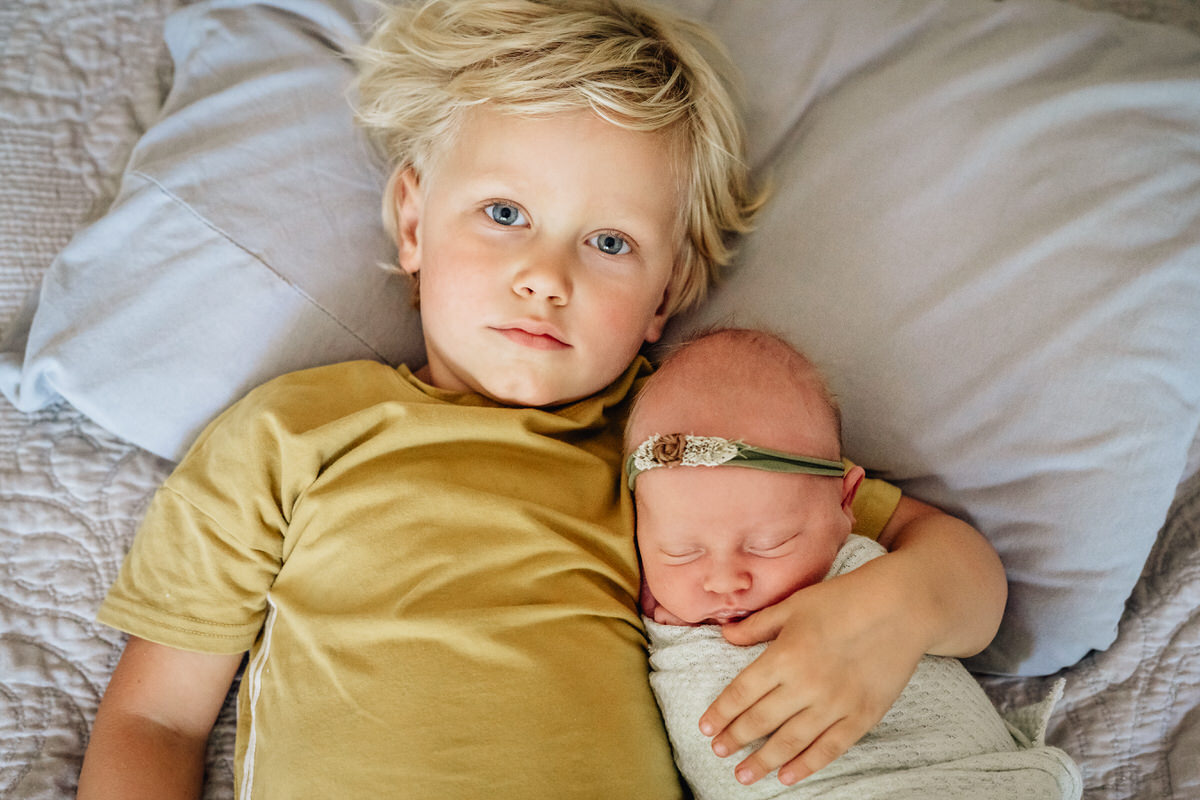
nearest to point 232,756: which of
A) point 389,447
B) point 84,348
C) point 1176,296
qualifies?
point 389,447

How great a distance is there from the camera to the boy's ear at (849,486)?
46.3 inches

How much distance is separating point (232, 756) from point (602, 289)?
85 cm

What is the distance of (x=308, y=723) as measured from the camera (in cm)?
109

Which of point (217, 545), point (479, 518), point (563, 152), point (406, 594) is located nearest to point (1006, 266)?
point (563, 152)

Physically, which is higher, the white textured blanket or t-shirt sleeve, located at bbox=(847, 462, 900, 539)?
t-shirt sleeve, located at bbox=(847, 462, 900, 539)

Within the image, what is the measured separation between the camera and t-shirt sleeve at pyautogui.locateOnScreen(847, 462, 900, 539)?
1.27 meters

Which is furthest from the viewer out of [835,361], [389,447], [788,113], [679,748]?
[788,113]

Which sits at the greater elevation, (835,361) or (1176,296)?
(1176,296)

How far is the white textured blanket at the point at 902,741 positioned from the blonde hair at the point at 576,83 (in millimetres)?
562

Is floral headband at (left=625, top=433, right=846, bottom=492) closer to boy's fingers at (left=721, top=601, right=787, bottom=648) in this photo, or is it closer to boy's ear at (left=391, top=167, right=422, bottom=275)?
boy's fingers at (left=721, top=601, right=787, bottom=648)

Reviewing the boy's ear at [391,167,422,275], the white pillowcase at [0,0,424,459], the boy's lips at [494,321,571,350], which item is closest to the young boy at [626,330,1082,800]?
the boy's lips at [494,321,571,350]

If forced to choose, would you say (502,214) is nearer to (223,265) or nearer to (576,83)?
(576,83)

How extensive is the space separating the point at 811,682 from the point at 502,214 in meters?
0.74

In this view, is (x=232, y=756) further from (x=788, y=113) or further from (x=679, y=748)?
(x=788, y=113)
